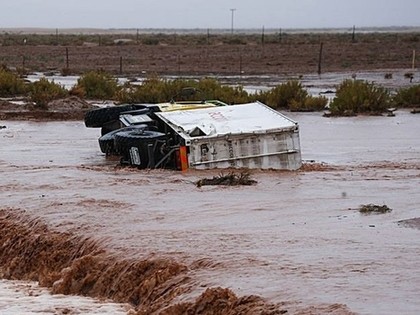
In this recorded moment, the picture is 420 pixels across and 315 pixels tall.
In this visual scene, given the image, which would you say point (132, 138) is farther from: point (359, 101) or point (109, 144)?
point (359, 101)

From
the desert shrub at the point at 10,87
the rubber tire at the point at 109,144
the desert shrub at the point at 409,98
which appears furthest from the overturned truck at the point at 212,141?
the desert shrub at the point at 10,87

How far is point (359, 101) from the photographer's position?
30.5m

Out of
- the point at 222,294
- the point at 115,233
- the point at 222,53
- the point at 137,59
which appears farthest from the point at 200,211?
the point at 222,53

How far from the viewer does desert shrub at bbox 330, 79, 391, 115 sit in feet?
99.1

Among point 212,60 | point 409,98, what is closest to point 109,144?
point 409,98

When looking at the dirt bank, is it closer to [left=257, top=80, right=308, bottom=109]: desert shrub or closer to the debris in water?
[left=257, top=80, right=308, bottom=109]: desert shrub

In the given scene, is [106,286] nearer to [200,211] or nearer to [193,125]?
[200,211]

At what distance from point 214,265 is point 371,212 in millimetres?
3642

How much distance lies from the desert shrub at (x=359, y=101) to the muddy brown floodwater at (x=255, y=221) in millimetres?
7942

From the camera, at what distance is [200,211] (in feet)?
46.0

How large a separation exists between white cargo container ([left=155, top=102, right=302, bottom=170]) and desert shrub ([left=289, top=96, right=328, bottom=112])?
1255cm

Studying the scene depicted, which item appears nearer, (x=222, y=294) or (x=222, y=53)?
(x=222, y=294)

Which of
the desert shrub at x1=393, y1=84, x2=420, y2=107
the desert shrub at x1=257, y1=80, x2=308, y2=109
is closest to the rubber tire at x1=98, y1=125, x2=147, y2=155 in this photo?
the desert shrub at x1=257, y1=80, x2=308, y2=109

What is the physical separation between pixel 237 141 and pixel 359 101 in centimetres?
1321
